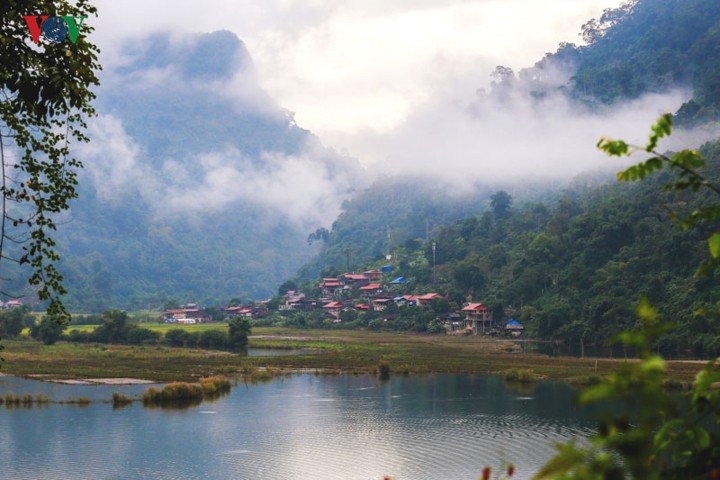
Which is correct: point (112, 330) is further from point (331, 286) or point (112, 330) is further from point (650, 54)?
point (650, 54)

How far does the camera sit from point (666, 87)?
376ft

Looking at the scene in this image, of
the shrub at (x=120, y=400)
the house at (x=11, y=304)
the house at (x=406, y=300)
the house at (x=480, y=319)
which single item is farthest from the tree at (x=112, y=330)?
the house at (x=11, y=304)

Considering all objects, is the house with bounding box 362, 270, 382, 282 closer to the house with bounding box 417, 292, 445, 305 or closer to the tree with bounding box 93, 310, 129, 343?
the house with bounding box 417, 292, 445, 305

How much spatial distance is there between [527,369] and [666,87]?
83.1 metres

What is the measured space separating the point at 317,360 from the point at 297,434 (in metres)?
22.0

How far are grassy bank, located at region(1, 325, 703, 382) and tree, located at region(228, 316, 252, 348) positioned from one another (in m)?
0.96

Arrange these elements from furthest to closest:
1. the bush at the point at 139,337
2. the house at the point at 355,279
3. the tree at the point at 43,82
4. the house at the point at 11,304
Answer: the house at the point at 11,304 < the house at the point at 355,279 < the bush at the point at 139,337 < the tree at the point at 43,82

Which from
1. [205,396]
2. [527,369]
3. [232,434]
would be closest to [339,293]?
[527,369]

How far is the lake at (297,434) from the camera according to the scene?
23203 millimetres

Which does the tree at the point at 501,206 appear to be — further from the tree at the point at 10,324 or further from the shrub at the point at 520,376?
the shrub at the point at 520,376

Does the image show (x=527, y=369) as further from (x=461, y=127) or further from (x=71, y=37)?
(x=461, y=127)

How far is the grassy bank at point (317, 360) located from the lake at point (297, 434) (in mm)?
5300

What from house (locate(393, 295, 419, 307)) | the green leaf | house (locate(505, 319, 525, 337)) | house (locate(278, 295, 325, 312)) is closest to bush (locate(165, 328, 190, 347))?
house (locate(393, 295, 419, 307))

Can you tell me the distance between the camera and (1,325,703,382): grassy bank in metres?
42.9
